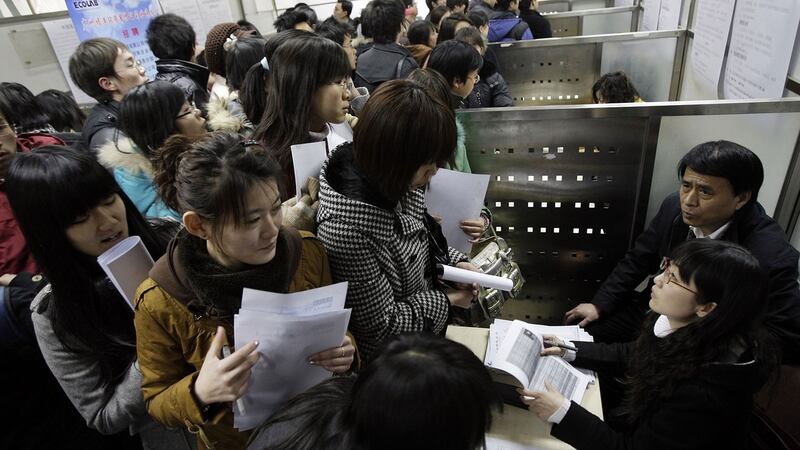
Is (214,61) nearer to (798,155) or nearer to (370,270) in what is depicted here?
(370,270)

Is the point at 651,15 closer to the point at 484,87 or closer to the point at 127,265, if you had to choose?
the point at 484,87

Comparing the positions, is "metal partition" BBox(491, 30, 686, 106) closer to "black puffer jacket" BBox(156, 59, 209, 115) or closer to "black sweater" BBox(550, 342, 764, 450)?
"black puffer jacket" BBox(156, 59, 209, 115)

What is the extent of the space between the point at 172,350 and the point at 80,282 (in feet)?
1.04

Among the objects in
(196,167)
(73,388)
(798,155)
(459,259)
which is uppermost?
(196,167)

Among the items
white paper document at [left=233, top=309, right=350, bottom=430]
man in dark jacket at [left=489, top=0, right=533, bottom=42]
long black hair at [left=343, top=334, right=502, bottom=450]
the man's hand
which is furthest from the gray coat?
man in dark jacket at [left=489, top=0, right=533, bottom=42]

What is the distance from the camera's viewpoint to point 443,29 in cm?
376

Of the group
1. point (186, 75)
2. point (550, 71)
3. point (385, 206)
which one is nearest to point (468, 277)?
point (385, 206)

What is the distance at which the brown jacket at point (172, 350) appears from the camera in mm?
990

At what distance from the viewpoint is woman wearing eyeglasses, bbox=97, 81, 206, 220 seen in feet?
5.43

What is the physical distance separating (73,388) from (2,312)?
0.30m

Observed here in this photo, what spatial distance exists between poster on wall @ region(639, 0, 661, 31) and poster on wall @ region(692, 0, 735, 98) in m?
1.26

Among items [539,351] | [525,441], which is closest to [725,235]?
[539,351]

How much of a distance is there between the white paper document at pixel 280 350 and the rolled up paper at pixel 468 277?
21.1 inches

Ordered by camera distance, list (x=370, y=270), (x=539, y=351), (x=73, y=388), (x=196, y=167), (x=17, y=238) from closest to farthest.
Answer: (x=196, y=167)
(x=73, y=388)
(x=370, y=270)
(x=539, y=351)
(x=17, y=238)
